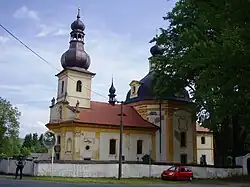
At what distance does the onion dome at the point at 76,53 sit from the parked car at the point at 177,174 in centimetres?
2160

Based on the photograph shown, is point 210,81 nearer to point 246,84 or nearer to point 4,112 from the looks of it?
point 246,84

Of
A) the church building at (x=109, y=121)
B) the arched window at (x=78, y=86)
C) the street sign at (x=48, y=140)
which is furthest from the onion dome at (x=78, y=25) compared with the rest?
the street sign at (x=48, y=140)

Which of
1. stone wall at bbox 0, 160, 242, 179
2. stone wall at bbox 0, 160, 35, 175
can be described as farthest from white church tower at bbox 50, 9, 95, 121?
stone wall at bbox 0, 160, 242, 179

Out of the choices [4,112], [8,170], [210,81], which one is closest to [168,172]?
[8,170]

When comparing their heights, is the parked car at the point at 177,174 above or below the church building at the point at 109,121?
below

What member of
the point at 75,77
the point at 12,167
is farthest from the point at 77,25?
the point at 12,167

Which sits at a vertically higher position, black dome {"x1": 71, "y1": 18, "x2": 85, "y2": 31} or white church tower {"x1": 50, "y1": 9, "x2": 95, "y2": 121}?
black dome {"x1": 71, "y1": 18, "x2": 85, "y2": 31}

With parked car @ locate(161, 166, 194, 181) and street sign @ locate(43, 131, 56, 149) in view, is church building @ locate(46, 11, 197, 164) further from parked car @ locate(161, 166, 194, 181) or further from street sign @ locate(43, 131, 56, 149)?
street sign @ locate(43, 131, 56, 149)

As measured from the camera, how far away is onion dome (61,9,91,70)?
46.2 meters

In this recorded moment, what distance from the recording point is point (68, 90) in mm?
46219

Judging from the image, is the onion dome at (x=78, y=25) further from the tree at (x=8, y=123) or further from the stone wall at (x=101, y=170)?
the stone wall at (x=101, y=170)

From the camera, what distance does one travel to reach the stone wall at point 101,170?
27906mm

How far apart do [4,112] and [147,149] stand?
2200cm

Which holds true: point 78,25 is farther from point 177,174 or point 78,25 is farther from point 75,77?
point 177,174
